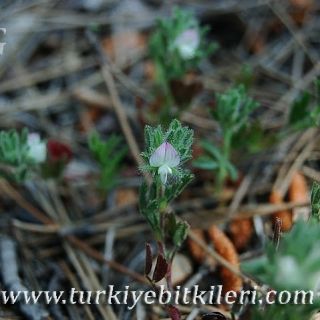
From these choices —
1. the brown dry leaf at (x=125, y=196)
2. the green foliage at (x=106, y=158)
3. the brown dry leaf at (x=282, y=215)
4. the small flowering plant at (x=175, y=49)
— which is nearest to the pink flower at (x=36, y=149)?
the green foliage at (x=106, y=158)

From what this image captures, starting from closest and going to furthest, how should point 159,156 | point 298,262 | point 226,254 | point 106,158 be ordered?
point 298,262 < point 159,156 < point 226,254 < point 106,158

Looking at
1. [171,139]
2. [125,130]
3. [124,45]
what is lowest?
[171,139]

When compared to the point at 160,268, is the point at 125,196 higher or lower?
higher

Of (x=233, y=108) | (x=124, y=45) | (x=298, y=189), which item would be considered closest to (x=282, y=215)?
(x=298, y=189)

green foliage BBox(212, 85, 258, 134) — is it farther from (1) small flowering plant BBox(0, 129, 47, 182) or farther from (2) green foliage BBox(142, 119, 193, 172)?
(1) small flowering plant BBox(0, 129, 47, 182)

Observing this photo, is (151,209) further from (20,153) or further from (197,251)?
(20,153)

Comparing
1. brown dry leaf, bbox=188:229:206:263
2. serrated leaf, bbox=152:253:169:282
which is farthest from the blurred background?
serrated leaf, bbox=152:253:169:282
